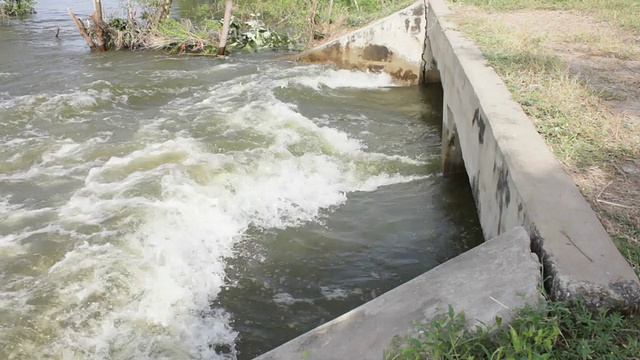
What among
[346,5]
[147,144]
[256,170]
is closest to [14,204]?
[147,144]

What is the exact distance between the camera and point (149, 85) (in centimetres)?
1166

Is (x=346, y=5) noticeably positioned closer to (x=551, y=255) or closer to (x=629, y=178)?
(x=629, y=178)

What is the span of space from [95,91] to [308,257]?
7035 millimetres

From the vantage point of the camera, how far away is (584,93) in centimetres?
593

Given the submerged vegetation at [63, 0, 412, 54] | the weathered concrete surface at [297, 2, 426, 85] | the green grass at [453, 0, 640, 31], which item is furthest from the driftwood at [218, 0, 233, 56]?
the green grass at [453, 0, 640, 31]

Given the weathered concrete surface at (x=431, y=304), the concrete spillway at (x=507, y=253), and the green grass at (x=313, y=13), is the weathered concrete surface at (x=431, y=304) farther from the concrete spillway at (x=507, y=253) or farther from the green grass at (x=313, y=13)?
the green grass at (x=313, y=13)

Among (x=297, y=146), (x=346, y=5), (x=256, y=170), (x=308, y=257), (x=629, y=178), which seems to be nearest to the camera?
(x=629, y=178)

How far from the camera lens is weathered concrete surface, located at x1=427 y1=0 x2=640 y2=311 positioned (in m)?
3.05

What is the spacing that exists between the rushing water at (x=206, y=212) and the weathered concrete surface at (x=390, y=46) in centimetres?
109

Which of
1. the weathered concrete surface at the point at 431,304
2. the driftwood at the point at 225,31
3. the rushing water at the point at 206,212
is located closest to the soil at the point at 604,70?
the weathered concrete surface at the point at 431,304

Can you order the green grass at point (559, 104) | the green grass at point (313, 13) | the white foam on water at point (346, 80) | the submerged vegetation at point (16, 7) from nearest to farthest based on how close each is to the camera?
1. the green grass at point (559, 104)
2. the white foam on water at point (346, 80)
3. the green grass at point (313, 13)
4. the submerged vegetation at point (16, 7)

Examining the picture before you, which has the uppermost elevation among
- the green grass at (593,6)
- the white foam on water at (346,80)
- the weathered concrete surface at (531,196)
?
the green grass at (593,6)

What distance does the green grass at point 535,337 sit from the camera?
2729mm

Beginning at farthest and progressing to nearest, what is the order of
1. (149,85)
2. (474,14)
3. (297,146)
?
(149,85) → (474,14) → (297,146)
